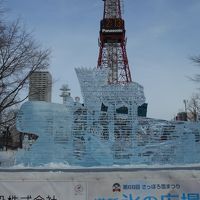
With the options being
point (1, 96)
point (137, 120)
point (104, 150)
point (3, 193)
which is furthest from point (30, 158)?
point (1, 96)

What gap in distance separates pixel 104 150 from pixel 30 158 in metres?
1.88

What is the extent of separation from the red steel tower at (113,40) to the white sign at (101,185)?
24.9 m

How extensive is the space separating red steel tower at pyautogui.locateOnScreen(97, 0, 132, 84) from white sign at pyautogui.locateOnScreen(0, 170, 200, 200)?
24.9 m

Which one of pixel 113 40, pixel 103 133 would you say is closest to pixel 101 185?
pixel 103 133

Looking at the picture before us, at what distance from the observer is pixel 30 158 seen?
11156mm

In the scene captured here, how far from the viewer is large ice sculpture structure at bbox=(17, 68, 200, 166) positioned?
1122 cm

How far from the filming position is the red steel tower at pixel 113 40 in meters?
31.6

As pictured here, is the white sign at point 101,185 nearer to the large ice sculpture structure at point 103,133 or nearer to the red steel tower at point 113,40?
the large ice sculpture structure at point 103,133

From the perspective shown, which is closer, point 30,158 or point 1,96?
point 30,158

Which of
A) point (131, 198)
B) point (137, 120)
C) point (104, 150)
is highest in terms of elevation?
point (137, 120)

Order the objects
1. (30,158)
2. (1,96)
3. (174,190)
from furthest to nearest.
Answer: (1,96) < (30,158) < (174,190)

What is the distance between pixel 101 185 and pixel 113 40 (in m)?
Result: 31.3

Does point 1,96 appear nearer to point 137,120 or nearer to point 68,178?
point 137,120

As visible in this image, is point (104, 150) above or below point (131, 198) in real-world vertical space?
above
